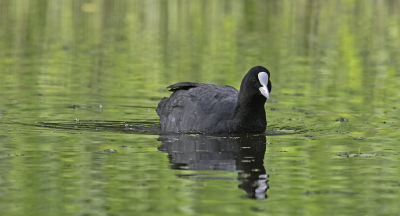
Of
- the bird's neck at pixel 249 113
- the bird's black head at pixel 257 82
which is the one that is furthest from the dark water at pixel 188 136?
the bird's black head at pixel 257 82

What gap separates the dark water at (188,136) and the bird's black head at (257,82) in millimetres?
683

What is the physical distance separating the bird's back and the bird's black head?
45cm

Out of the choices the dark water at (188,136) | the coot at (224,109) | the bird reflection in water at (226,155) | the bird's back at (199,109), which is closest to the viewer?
the dark water at (188,136)

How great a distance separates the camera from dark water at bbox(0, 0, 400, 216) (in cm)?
636

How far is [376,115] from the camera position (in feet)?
38.1

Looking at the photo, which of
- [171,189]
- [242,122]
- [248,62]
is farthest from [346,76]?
[171,189]

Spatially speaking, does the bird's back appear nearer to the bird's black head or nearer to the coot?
the coot

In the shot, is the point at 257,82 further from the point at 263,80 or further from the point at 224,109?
the point at 224,109

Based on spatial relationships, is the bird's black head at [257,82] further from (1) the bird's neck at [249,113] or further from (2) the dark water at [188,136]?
(2) the dark water at [188,136]

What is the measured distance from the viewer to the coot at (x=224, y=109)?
981 cm

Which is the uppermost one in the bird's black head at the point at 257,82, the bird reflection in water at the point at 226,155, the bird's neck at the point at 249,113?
the bird's black head at the point at 257,82

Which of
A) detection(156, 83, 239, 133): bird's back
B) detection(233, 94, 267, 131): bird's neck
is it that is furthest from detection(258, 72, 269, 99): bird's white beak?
detection(156, 83, 239, 133): bird's back

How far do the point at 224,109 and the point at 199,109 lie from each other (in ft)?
1.31

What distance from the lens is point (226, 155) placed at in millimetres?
8359
